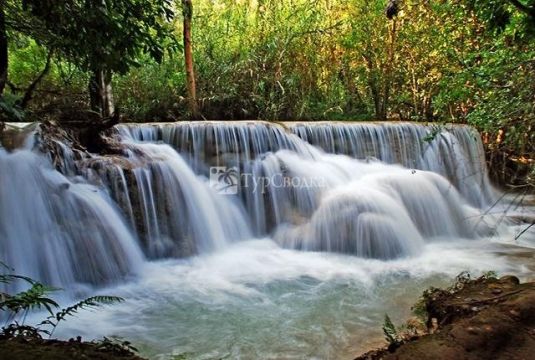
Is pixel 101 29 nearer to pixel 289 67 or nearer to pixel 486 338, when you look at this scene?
pixel 486 338

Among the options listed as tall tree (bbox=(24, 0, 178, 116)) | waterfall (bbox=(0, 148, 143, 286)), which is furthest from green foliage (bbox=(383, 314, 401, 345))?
waterfall (bbox=(0, 148, 143, 286))

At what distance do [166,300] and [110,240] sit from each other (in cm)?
118

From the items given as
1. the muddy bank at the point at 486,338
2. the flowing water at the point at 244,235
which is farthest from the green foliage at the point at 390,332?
the flowing water at the point at 244,235

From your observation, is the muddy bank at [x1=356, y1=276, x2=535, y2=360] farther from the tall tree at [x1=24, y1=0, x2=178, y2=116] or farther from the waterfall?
the waterfall

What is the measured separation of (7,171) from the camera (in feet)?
15.4

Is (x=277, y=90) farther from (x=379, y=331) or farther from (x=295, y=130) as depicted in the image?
(x=379, y=331)

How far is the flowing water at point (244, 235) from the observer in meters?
3.93

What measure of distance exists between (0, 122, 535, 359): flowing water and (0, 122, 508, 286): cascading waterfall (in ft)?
0.07

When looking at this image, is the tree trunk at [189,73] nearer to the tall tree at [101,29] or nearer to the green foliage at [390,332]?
the tall tree at [101,29]

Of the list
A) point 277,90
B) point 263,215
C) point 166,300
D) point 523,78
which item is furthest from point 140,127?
point 523,78

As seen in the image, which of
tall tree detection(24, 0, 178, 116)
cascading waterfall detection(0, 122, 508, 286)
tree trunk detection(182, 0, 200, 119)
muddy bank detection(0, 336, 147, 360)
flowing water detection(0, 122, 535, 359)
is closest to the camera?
muddy bank detection(0, 336, 147, 360)

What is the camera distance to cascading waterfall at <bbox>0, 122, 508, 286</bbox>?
4750 mm

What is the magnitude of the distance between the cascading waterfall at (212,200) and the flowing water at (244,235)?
2 centimetres

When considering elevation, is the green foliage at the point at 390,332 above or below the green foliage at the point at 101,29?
below
